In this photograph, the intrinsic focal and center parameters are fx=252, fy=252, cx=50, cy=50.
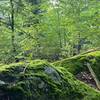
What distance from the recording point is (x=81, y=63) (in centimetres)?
740

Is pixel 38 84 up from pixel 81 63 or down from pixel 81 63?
up

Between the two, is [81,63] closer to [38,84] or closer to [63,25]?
[38,84]

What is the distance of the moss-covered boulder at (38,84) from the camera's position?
4.09 metres

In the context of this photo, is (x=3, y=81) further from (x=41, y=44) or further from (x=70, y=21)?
(x=70, y=21)

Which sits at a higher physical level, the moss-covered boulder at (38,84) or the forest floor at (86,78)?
the moss-covered boulder at (38,84)

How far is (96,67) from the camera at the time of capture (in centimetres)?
732

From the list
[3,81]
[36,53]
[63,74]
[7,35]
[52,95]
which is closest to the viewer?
[3,81]

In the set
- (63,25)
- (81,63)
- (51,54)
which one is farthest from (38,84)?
(63,25)

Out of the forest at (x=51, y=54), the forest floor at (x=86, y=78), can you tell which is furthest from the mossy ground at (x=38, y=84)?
the forest floor at (x=86, y=78)

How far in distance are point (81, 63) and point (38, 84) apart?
3240 millimetres

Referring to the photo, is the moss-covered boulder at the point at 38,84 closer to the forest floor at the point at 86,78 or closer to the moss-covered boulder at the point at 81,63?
the forest floor at the point at 86,78

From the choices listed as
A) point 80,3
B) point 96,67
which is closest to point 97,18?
point 80,3

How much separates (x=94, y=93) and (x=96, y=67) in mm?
2321

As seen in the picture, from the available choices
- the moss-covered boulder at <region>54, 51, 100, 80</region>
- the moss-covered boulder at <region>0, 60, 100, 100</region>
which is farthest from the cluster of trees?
the moss-covered boulder at <region>0, 60, 100, 100</region>
